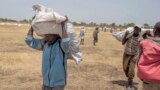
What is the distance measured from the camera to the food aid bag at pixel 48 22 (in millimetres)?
5965

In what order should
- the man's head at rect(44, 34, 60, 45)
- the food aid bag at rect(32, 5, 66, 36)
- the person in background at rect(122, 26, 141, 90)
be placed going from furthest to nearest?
the person in background at rect(122, 26, 141, 90) < the man's head at rect(44, 34, 60, 45) < the food aid bag at rect(32, 5, 66, 36)

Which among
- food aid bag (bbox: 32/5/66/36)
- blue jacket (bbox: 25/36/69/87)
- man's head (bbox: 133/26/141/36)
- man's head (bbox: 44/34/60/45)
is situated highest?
food aid bag (bbox: 32/5/66/36)

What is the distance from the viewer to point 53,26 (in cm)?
603

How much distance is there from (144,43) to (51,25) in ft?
4.45

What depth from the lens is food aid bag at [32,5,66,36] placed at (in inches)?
235

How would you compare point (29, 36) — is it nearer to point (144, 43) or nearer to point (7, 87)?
point (144, 43)

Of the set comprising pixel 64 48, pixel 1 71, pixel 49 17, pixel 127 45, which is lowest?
pixel 1 71

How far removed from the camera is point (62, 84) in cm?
607

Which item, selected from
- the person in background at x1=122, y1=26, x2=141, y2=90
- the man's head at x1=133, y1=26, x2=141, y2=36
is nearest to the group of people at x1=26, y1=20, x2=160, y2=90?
the man's head at x1=133, y1=26, x2=141, y2=36

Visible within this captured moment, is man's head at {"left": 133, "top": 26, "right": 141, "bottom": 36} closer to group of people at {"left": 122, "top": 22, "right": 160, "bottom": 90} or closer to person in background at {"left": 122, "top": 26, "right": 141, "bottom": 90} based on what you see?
person in background at {"left": 122, "top": 26, "right": 141, "bottom": 90}

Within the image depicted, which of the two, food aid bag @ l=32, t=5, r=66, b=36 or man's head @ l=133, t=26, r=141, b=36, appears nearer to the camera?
food aid bag @ l=32, t=5, r=66, b=36

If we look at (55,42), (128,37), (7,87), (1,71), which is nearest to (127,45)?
(128,37)

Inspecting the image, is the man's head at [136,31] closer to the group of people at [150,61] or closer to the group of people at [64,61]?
the group of people at [150,61]

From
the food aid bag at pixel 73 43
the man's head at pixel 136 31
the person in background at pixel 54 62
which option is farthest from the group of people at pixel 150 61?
the man's head at pixel 136 31
